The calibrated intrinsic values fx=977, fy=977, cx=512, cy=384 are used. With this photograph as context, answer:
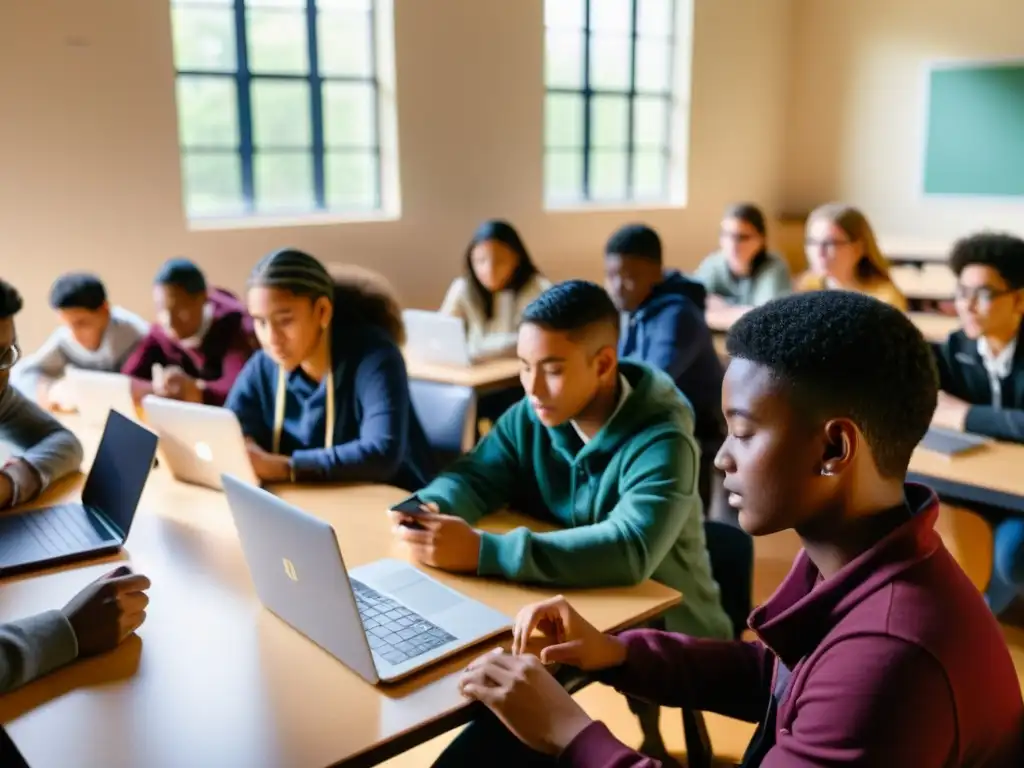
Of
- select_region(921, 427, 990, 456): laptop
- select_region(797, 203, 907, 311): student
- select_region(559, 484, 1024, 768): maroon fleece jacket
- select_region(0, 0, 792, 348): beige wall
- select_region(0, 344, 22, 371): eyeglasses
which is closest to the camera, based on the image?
select_region(559, 484, 1024, 768): maroon fleece jacket

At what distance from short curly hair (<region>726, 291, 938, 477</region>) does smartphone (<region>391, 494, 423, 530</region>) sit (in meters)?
0.77

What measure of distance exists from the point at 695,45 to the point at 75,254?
4212 millimetres

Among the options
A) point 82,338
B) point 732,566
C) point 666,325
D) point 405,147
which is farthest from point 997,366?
point 405,147

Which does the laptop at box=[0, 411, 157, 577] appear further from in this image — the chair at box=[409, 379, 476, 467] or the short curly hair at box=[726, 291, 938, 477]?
the short curly hair at box=[726, 291, 938, 477]

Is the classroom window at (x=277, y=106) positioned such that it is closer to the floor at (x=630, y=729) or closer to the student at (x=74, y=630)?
the floor at (x=630, y=729)

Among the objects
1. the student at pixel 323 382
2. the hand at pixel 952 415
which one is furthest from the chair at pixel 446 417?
the hand at pixel 952 415

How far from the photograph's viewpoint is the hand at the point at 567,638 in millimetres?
1268

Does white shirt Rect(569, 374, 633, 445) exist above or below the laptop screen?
above

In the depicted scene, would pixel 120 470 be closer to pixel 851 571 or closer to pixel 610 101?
pixel 851 571

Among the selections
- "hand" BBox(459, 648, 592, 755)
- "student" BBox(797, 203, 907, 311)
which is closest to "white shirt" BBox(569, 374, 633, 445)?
"hand" BBox(459, 648, 592, 755)

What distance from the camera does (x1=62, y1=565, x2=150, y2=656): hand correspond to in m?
1.31

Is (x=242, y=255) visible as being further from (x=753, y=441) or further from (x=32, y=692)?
(x=753, y=441)

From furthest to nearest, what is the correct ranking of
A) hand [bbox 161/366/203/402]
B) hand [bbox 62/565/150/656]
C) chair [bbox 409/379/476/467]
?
hand [bbox 161/366/203/402], chair [bbox 409/379/476/467], hand [bbox 62/565/150/656]

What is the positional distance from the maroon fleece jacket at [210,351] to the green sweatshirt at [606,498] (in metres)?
1.52
